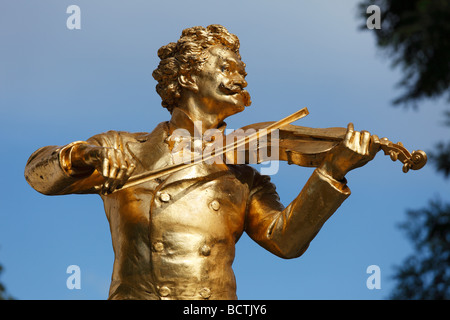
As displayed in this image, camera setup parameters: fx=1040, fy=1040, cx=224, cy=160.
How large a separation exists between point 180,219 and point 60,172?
2.18 ft

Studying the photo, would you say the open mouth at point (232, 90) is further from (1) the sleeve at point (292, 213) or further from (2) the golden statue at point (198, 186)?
(1) the sleeve at point (292, 213)

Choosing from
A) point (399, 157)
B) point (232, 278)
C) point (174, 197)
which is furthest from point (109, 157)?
point (399, 157)

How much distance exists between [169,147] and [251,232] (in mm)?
658

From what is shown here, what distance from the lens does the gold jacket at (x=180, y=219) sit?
5.34 meters

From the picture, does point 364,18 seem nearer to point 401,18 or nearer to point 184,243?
point 401,18

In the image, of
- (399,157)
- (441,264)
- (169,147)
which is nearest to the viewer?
(399,157)

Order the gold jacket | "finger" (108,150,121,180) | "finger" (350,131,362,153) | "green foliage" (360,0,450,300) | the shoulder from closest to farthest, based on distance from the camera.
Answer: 1. "finger" (108,150,121,180)
2. "finger" (350,131,362,153)
3. the gold jacket
4. the shoulder
5. "green foliage" (360,0,450,300)

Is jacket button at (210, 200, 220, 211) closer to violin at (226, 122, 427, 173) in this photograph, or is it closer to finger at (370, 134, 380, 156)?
violin at (226, 122, 427, 173)

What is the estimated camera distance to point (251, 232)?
18.9ft

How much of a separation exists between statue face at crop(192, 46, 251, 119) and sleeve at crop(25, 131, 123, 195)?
54 cm

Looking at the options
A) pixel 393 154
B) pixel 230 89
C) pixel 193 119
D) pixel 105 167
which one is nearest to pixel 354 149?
pixel 393 154

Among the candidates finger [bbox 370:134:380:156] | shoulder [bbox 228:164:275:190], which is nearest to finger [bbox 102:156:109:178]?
shoulder [bbox 228:164:275:190]

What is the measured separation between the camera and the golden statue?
17.4 ft

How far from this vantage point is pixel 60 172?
530 centimetres
